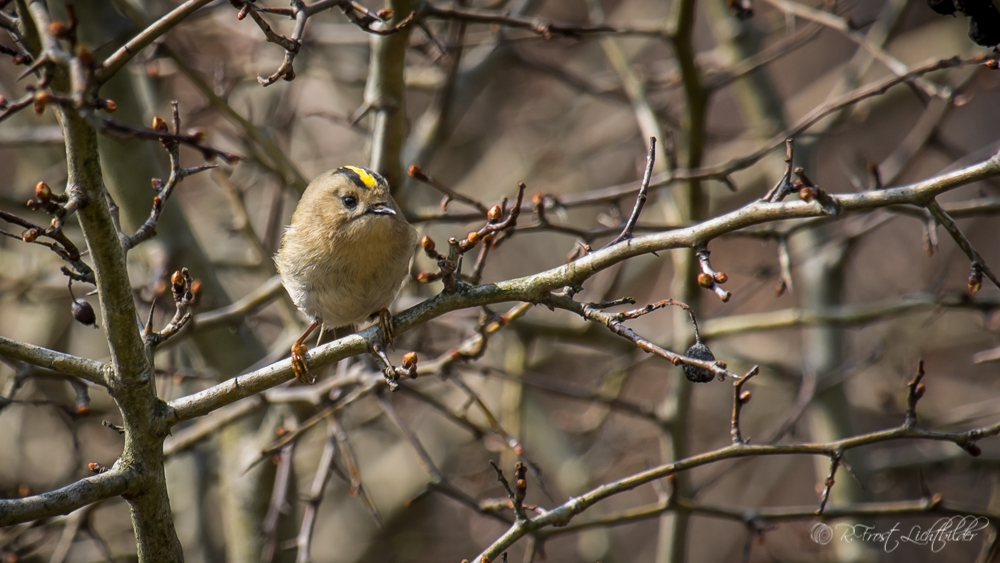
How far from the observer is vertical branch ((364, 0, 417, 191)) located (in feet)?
11.0

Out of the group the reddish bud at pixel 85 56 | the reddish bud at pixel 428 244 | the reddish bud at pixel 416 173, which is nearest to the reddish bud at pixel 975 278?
the reddish bud at pixel 428 244

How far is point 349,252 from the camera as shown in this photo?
316 centimetres

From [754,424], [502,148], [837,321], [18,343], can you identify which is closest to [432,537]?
[754,424]

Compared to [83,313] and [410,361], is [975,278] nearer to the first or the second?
[410,361]

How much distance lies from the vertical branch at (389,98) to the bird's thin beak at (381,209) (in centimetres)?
42

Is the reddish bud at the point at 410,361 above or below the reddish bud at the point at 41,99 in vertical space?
below

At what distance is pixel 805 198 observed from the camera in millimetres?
1864

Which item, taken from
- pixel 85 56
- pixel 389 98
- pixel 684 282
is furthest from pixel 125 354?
pixel 684 282

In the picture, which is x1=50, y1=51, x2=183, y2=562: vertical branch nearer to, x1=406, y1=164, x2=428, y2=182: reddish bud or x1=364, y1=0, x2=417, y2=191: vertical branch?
x1=406, y1=164, x2=428, y2=182: reddish bud

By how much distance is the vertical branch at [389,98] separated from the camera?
11.0ft

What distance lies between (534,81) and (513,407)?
428 centimetres

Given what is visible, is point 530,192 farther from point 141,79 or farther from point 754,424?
point 141,79

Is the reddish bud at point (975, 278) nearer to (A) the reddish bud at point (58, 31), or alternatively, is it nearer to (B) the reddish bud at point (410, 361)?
(B) the reddish bud at point (410, 361)

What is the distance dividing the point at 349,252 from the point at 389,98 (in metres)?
0.78
